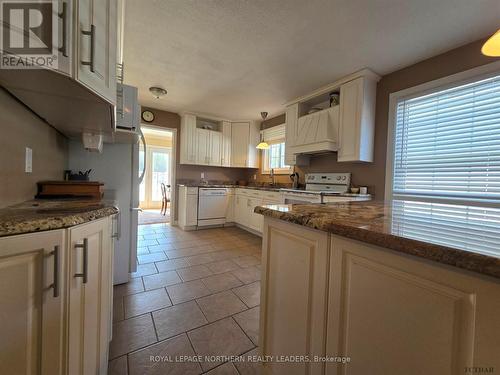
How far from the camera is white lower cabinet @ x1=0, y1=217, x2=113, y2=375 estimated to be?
584mm

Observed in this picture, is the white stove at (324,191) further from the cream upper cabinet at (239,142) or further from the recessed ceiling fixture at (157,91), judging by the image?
the recessed ceiling fixture at (157,91)

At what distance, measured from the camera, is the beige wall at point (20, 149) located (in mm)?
936

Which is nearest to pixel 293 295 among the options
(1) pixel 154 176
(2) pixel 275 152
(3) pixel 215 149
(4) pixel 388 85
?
(4) pixel 388 85

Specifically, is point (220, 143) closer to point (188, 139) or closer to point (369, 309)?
point (188, 139)

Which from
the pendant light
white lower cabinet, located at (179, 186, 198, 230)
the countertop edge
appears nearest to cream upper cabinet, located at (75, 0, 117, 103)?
the countertop edge

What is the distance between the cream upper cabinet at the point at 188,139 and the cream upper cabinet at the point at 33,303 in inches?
156

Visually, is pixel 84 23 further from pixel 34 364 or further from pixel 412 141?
pixel 412 141

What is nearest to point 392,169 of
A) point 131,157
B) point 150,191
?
point 131,157

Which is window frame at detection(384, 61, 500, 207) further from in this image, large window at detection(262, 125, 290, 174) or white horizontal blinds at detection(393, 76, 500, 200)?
large window at detection(262, 125, 290, 174)

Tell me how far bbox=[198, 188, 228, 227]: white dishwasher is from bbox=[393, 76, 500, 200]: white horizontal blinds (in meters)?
3.10

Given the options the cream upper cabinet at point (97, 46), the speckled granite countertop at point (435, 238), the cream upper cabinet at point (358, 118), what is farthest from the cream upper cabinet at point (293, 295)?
the cream upper cabinet at point (358, 118)

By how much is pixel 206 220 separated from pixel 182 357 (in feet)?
10.4

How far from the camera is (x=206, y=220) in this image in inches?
172

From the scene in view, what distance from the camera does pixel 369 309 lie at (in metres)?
0.67
